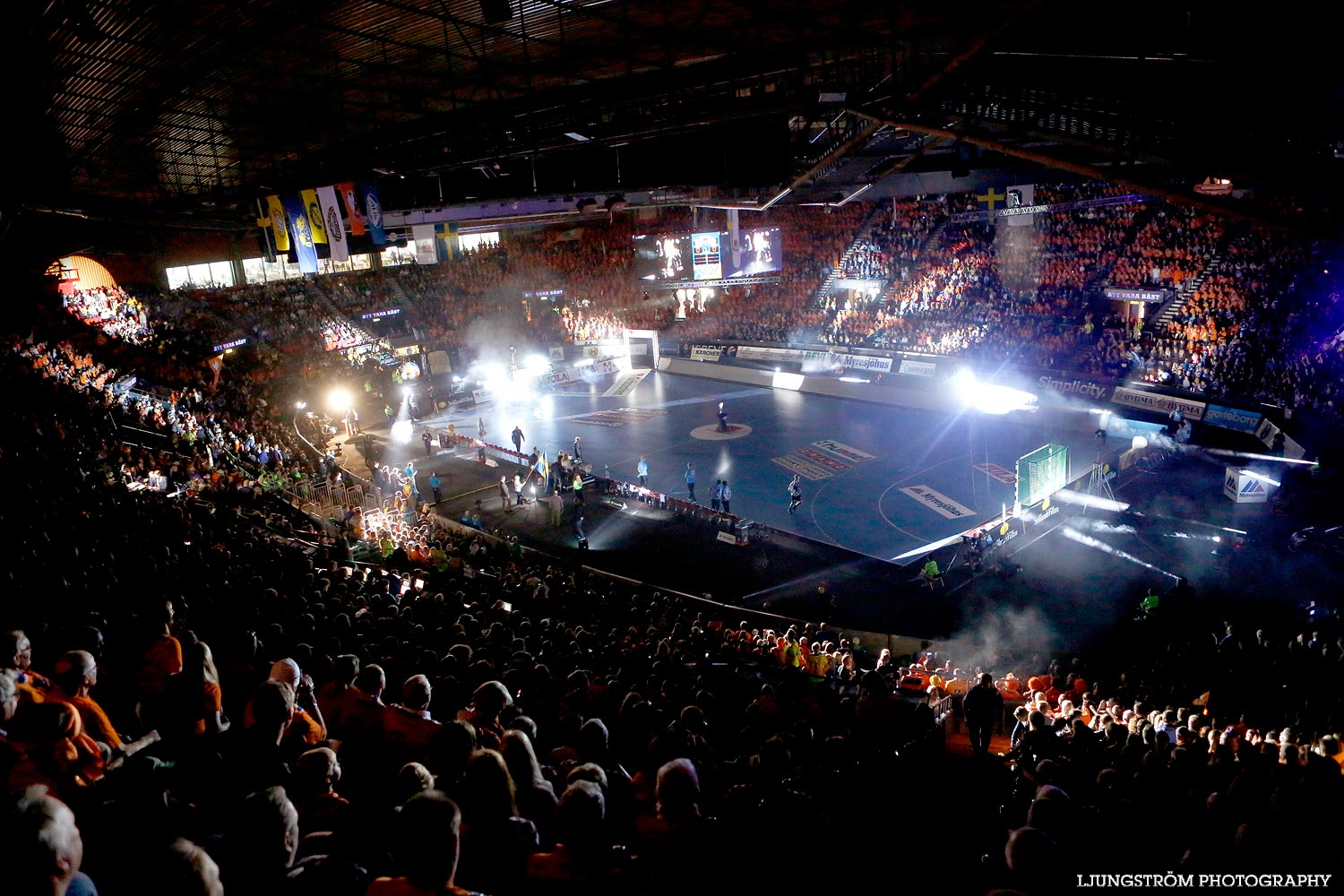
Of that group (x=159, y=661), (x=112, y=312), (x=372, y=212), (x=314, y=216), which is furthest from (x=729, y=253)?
(x=159, y=661)

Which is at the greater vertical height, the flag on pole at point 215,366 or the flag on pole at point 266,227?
the flag on pole at point 266,227

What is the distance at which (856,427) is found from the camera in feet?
95.2

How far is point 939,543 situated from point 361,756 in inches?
602

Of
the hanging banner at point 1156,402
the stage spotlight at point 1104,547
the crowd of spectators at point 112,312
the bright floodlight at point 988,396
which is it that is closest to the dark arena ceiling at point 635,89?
the hanging banner at point 1156,402

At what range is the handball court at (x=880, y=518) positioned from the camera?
51.5 ft

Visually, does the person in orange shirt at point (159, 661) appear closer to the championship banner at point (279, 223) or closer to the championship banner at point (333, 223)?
the championship banner at point (333, 223)

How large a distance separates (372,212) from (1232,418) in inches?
905

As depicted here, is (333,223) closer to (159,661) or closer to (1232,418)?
(159,661)

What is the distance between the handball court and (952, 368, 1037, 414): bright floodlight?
1.76ft

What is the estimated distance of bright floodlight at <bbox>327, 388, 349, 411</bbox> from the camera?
115 ft

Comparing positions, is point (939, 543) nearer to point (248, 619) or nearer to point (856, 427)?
point (856, 427)

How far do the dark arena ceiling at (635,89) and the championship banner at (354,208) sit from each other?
116 cm

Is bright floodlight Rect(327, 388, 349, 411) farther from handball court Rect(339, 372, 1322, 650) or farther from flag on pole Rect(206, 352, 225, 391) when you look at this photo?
flag on pole Rect(206, 352, 225, 391)

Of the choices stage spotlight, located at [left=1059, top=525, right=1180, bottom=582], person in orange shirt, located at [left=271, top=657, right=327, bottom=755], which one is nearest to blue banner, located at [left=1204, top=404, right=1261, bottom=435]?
stage spotlight, located at [left=1059, top=525, right=1180, bottom=582]
